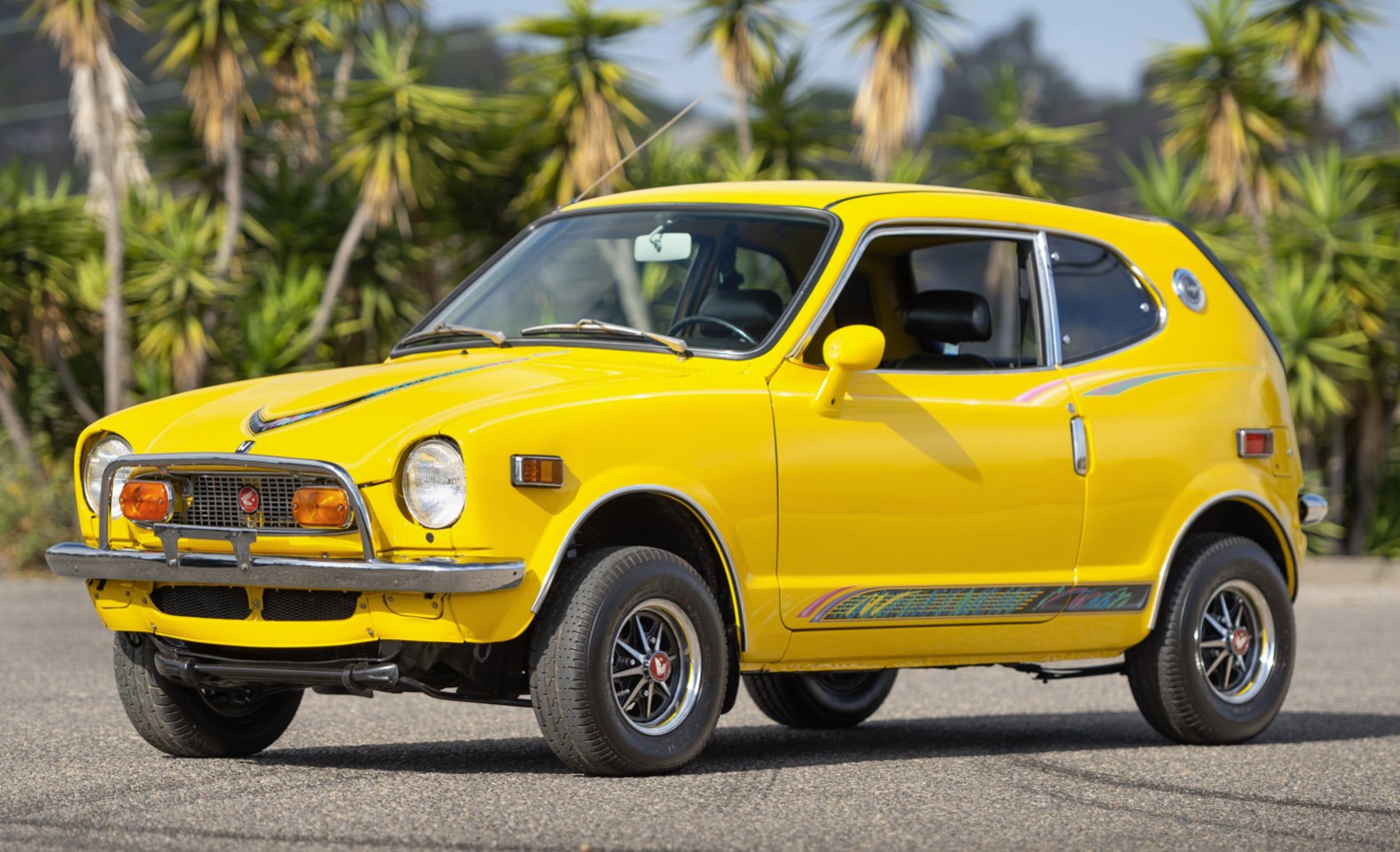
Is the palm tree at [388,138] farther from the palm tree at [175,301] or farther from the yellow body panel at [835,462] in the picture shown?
the yellow body panel at [835,462]

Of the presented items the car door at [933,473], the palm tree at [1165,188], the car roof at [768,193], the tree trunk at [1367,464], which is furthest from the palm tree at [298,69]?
the car door at [933,473]

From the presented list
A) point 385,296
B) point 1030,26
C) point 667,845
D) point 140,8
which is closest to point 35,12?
point 140,8

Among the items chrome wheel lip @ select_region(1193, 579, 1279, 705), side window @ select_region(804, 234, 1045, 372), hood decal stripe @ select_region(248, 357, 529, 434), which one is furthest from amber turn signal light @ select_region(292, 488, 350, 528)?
→ chrome wheel lip @ select_region(1193, 579, 1279, 705)

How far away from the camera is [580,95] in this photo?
892 inches

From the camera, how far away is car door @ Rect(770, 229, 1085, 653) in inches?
257

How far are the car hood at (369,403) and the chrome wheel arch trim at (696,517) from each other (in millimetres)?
342

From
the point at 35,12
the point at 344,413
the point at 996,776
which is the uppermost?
the point at 35,12

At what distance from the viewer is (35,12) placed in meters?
19.6

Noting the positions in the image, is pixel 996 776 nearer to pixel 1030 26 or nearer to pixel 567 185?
pixel 567 185

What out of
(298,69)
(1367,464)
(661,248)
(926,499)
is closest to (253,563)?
(661,248)

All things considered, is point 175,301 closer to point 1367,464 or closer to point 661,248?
point 1367,464

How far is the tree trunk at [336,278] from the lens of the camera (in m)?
20.7

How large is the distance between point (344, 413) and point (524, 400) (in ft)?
1.70

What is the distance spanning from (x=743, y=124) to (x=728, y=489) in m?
18.9
